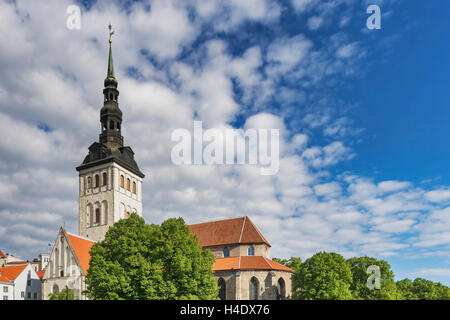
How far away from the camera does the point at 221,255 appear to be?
57.3 m

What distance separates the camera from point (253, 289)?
5022 centimetres

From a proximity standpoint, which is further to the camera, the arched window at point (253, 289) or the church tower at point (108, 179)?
the church tower at point (108, 179)

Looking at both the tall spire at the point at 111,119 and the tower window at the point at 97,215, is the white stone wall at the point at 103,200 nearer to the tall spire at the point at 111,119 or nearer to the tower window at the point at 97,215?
the tower window at the point at 97,215

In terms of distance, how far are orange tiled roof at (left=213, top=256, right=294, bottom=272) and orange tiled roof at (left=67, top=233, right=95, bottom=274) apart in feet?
55.2

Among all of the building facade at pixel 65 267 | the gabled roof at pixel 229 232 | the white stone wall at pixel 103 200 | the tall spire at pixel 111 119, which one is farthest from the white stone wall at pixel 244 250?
the tall spire at pixel 111 119

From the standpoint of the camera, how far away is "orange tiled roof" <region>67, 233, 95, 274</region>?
1897 inches

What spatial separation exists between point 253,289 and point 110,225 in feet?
75.1

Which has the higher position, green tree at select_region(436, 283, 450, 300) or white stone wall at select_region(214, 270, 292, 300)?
white stone wall at select_region(214, 270, 292, 300)

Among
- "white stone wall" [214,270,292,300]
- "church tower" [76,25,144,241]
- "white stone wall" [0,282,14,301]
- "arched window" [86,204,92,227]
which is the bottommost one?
"white stone wall" [0,282,14,301]

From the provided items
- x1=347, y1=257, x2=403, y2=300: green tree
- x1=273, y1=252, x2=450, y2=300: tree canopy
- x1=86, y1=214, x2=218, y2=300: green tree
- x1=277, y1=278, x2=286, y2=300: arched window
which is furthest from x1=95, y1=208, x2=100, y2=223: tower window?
x1=347, y1=257, x2=403, y2=300: green tree

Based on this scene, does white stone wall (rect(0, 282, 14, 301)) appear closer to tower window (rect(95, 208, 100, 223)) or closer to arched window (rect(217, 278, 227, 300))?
tower window (rect(95, 208, 100, 223))

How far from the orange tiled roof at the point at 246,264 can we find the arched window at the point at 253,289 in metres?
1.67

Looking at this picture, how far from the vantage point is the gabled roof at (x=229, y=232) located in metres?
56.2
